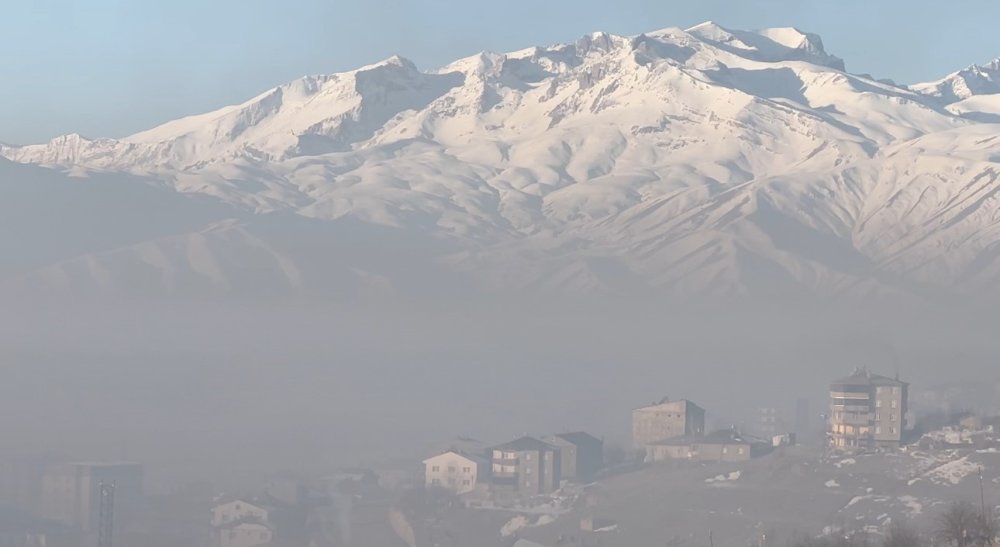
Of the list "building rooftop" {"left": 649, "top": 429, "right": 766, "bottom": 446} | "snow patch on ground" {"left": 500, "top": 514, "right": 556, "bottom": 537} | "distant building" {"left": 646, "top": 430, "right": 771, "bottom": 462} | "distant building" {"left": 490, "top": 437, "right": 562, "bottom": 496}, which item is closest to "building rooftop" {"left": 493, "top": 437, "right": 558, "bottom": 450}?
"distant building" {"left": 490, "top": 437, "right": 562, "bottom": 496}

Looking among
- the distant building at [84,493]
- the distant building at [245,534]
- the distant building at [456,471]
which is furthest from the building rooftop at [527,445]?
the distant building at [84,493]

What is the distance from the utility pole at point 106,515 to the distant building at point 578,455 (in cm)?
1415

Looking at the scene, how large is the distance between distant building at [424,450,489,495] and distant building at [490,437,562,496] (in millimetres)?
483

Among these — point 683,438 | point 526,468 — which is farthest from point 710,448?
point 526,468

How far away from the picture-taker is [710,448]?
8106cm

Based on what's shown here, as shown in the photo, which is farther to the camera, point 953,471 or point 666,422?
point 666,422

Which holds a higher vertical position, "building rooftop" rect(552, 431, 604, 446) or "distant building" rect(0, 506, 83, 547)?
"building rooftop" rect(552, 431, 604, 446)

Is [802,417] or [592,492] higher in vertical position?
[802,417]

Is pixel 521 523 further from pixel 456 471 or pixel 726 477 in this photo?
pixel 456 471

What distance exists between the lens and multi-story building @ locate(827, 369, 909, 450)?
81.2 meters

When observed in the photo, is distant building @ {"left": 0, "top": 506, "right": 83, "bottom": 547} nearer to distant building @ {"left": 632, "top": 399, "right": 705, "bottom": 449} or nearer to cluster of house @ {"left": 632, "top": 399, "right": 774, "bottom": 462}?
cluster of house @ {"left": 632, "top": 399, "right": 774, "bottom": 462}

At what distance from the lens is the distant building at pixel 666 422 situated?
284 ft

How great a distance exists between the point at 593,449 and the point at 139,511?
15.2 meters

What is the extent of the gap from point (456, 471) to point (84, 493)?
11.6 metres
